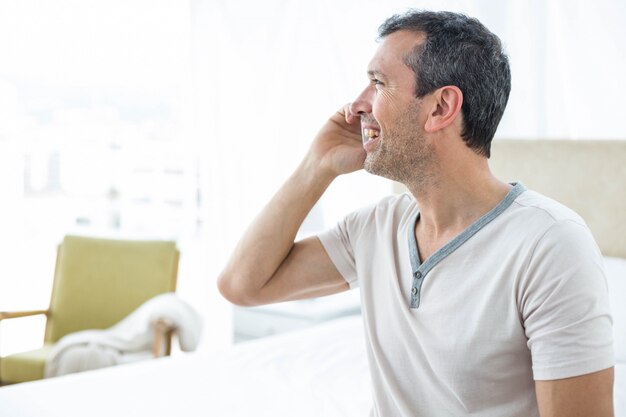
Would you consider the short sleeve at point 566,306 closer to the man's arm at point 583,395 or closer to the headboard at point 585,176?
the man's arm at point 583,395

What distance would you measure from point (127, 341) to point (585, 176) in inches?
72.4

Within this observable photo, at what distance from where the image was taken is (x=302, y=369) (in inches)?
93.5

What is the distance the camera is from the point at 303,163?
72.2 inches

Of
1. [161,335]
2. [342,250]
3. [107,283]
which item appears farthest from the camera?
[107,283]

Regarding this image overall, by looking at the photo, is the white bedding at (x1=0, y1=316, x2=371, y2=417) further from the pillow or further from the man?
the pillow

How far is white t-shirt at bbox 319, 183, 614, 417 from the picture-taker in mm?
1232

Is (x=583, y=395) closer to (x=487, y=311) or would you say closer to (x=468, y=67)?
(x=487, y=311)

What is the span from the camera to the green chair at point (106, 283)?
3496 mm

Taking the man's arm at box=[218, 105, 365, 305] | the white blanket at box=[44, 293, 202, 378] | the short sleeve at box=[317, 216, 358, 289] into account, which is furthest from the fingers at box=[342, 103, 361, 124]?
the white blanket at box=[44, 293, 202, 378]

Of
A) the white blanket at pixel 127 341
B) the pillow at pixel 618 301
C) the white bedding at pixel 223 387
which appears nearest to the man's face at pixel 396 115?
the white bedding at pixel 223 387

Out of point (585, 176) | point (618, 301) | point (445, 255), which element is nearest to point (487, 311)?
point (445, 255)

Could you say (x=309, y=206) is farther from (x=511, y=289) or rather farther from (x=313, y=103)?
(x=313, y=103)

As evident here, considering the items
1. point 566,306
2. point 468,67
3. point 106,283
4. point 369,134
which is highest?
Answer: point 468,67

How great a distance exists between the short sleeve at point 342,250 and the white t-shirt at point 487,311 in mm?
80
